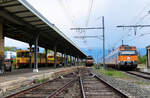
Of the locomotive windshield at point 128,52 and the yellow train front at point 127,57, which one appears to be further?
the locomotive windshield at point 128,52

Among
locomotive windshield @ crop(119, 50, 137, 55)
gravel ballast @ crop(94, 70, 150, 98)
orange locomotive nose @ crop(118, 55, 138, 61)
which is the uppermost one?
locomotive windshield @ crop(119, 50, 137, 55)

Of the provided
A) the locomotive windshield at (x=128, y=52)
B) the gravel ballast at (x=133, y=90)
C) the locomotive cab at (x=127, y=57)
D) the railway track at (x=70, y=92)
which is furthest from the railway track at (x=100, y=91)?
the locomotive windshield at (x=128, y=52)

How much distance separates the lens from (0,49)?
18422 millimetres

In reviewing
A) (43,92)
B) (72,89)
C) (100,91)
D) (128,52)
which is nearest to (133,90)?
(100,91)

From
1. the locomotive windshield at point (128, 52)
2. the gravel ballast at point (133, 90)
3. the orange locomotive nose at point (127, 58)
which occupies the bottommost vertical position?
the gravel ballast at point (133, 90)

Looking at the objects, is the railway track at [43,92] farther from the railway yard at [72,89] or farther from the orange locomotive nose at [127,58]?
the orange locomotive nose at [127,58]

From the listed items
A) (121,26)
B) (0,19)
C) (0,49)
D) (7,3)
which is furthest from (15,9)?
(121,26)

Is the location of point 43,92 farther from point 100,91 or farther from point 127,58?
point 127,58

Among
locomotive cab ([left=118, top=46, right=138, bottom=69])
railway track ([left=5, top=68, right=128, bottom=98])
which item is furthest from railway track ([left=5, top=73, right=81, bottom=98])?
locomotive cab ([left=118, top=46, right=138, bottom=69])

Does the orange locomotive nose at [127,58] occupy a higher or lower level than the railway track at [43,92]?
higher

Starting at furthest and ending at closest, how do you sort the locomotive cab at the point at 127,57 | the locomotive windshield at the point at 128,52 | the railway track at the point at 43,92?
the locomotive windshield at the point at 128,52
the locomotive cab at the point at 127,57
the railway track at the point at 43,92

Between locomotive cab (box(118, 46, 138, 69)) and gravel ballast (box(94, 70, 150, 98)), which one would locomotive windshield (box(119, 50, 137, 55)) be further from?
gravel ballast (box(94, 70, 150, 98))

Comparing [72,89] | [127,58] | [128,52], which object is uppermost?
[128,52]

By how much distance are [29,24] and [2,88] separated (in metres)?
10.1
